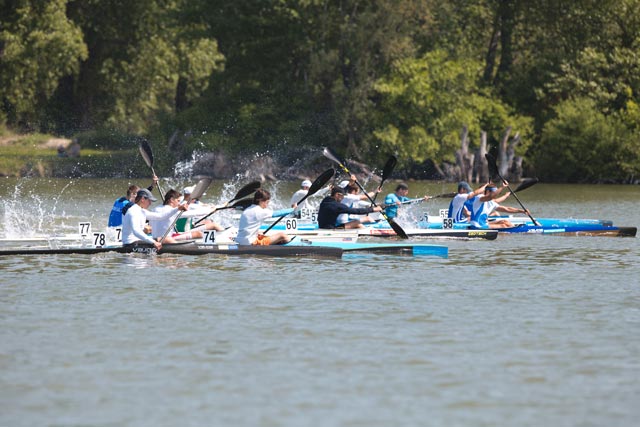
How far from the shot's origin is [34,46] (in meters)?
60.0

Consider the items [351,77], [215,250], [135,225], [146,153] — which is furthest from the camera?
[351,77]

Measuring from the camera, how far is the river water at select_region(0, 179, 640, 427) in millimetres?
9906

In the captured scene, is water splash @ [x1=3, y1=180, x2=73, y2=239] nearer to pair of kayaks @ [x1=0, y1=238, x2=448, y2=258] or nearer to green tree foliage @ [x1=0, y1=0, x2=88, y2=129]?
pair of kayaks @ [x1=0, y1=238, x2=448, y2=258]

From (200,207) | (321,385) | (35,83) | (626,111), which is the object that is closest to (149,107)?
(35,83)

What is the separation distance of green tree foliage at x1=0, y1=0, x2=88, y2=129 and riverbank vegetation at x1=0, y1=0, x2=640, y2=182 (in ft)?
0.32

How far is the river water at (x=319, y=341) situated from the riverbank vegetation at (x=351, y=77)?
38.2 m

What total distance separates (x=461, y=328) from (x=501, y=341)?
0.85 meters

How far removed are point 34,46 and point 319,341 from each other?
5032 centimetres

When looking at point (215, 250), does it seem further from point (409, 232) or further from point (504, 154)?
point (504, 154)

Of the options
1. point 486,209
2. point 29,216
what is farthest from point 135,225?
point 29,216

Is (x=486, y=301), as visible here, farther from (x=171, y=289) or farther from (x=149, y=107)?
(x=149, y=107)

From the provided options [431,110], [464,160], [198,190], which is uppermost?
[431,110]

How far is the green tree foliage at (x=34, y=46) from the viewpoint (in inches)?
2368

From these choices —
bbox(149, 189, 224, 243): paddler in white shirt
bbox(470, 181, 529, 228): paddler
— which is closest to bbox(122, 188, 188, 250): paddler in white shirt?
bbox(149, 189, 224, 243): paddler in white shirt
